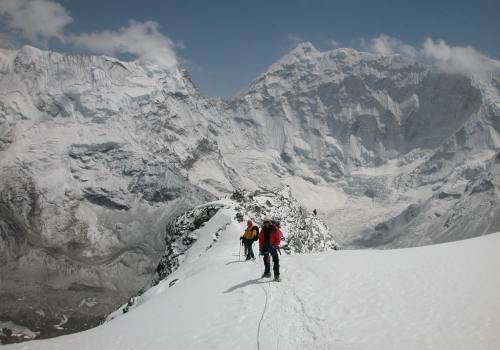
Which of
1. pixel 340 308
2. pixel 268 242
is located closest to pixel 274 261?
pixel 268 242

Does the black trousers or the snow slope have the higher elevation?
the black trousers

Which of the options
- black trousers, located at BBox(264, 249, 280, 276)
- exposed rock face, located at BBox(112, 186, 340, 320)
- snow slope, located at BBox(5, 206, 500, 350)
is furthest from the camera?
exposed rock face, located at BBox(112, 186, 340, 320)

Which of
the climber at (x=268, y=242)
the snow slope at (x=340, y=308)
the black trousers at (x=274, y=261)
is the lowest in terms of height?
the snow slope at (x=340, y=308)

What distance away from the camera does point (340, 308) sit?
19.4 m

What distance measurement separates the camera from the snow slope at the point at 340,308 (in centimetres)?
1623

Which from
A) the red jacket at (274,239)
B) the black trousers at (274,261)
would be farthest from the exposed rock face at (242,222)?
the black trousers at (274,261)

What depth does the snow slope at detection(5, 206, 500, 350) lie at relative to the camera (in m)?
16.2

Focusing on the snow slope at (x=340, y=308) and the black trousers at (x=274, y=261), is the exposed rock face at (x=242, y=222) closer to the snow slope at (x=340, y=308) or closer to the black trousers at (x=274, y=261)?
the black trousers at (x=274, y=261)

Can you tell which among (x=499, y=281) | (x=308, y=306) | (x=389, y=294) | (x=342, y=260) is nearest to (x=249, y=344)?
(x=308, y=306)

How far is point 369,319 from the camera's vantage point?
17.7 metres

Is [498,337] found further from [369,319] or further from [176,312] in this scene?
[176,312]

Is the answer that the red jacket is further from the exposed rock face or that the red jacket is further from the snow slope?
the exposed rock face

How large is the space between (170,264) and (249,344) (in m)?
43.5

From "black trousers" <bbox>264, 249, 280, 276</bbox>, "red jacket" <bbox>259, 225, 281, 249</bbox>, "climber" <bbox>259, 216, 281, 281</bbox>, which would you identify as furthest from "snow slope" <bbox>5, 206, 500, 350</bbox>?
"red jacket" <bbox>259, 225, 281, 249</bbox>
